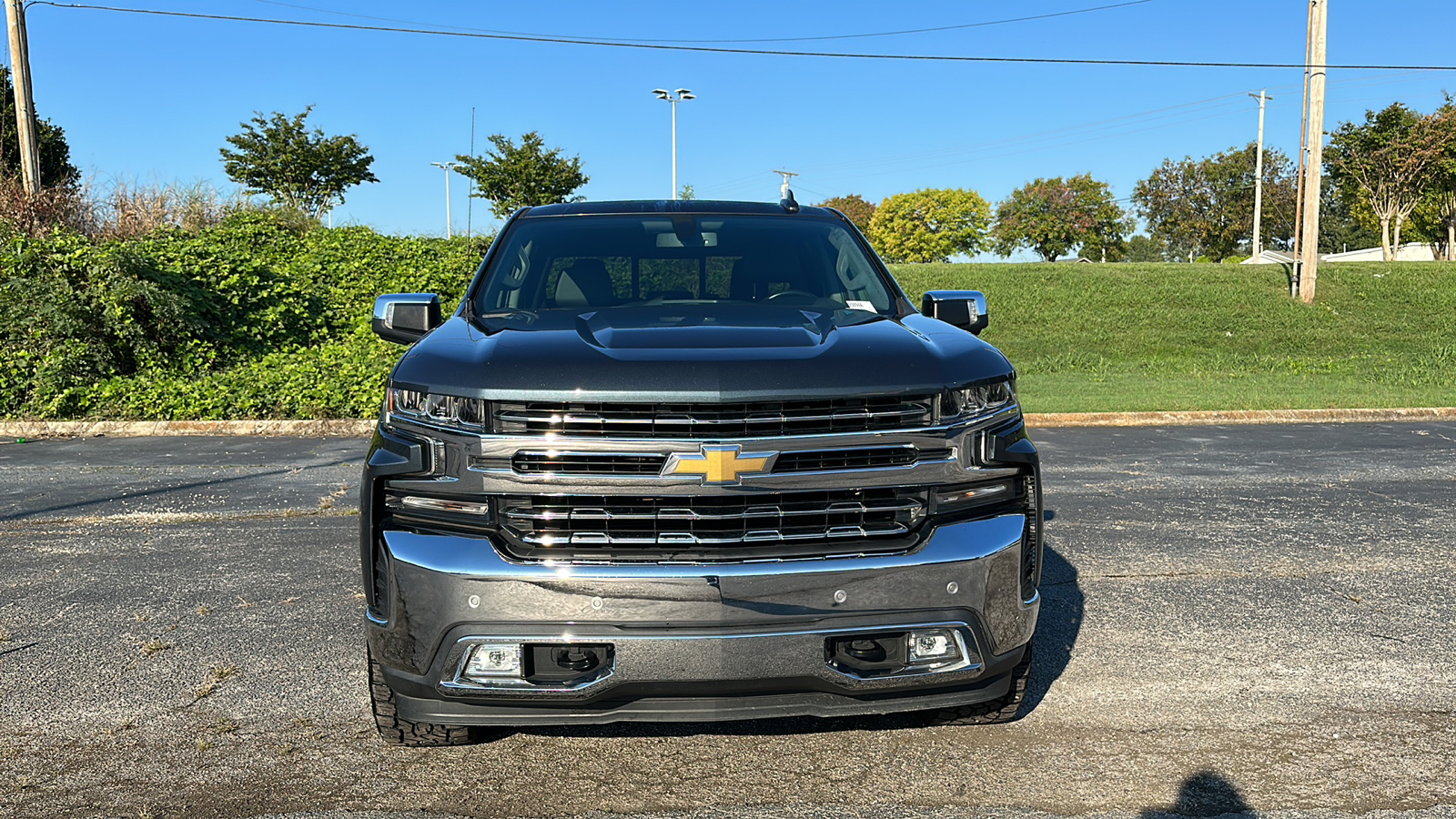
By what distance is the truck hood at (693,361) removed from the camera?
297 centimetres

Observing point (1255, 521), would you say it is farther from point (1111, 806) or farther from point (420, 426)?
point (420, 426)

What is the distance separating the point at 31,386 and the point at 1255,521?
12693 millimetres

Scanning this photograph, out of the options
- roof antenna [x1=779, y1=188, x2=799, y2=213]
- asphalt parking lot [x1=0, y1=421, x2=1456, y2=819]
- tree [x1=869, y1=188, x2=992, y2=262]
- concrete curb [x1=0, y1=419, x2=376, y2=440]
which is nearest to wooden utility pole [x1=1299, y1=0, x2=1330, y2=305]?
asphalt parking lot [x1=0, y1=421, x2=1456, y2=819]

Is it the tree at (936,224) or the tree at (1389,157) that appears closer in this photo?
the tree at (1389,157)

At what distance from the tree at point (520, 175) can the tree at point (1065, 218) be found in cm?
5640

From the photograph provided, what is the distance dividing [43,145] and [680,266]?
2771 centimetres

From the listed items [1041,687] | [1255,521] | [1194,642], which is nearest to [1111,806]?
[1041,687]

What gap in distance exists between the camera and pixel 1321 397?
14836 millimetres

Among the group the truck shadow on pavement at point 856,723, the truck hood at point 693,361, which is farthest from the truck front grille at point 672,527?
the truck shadow on pavement at point 856,723

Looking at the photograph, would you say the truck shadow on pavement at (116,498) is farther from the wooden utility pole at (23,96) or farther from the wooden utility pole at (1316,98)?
the wooden utility pole at (1316,98)

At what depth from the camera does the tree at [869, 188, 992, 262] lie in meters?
106

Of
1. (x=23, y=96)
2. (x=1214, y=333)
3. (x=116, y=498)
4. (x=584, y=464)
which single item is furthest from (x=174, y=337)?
(x=1214, y=333)

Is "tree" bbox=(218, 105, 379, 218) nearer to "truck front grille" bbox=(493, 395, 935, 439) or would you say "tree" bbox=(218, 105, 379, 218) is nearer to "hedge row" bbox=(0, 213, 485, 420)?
"hedge row" bbox=(0, 213, 485, 420)

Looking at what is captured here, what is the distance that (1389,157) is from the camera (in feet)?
153
